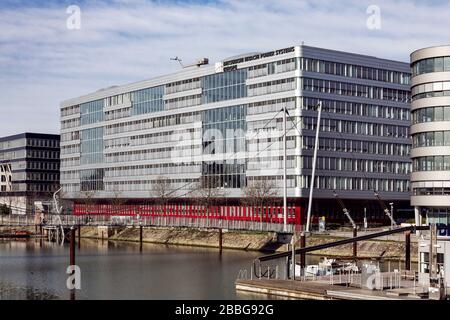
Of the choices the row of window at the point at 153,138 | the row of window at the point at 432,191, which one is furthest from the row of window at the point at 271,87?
the row of window at the point at 432,191

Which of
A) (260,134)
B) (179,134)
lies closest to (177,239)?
(260,134)

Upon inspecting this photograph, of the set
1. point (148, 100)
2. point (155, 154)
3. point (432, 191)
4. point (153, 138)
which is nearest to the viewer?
point (432, 191)

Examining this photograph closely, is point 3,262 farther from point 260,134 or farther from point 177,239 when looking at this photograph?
point 260,134

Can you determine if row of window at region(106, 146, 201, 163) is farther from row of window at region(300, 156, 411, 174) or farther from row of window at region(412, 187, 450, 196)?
row of window at region(412, 187, 450, 196)

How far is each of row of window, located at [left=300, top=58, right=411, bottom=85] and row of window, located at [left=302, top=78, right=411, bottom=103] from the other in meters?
1.67

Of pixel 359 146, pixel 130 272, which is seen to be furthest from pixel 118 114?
pixel 130 272

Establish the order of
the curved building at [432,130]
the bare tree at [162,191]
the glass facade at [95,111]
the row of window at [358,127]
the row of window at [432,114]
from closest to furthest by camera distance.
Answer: the row of window at [432,114] → the curved building at [432,130] → the row of window at [358,127] → the bare tree at [162,191] → the glass facade at [95,111]

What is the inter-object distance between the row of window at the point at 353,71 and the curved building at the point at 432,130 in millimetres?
28987

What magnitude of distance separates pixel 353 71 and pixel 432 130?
38589 millimetres

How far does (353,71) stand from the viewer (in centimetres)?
14362

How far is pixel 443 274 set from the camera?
63.0m

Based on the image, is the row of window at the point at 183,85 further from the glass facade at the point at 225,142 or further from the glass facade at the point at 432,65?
the glass facade at the point at 432,65

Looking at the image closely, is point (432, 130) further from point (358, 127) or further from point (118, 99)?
point (118, 99)

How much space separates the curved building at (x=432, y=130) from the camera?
106 m
